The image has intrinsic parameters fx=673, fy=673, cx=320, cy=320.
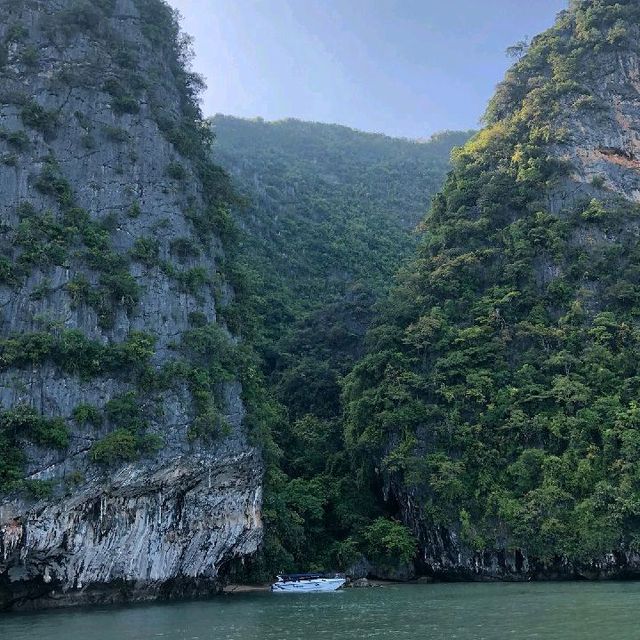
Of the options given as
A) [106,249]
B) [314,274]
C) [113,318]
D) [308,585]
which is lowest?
[308,585]

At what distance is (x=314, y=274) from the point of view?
170 feet

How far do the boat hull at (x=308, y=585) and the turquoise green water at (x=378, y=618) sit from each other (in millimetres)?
2257

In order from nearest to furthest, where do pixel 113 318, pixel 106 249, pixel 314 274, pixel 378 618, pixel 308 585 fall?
1. pixel 378 618
2. pixel 113 318
3. pixel 308 585
4. pixel 106 249
5. pixel 314 274

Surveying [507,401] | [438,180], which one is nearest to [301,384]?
[507,401]

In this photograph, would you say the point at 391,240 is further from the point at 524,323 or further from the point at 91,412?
the point at 91,412

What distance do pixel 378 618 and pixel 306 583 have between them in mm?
9311

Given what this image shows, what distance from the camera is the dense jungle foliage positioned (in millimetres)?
26406

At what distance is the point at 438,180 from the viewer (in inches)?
2869

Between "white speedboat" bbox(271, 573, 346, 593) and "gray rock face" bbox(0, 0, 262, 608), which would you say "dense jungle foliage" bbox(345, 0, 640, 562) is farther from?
"gray rock face" bbox(0, 0, 262, 608)

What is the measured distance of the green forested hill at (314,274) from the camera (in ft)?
100

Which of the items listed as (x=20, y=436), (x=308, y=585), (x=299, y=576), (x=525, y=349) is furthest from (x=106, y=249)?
(x=525, y=349)

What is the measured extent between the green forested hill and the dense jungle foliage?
3.28 metres

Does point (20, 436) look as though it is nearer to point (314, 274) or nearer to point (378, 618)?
point (378, 618)

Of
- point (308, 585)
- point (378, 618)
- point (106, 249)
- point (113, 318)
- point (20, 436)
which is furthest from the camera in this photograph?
point (106, 249)
